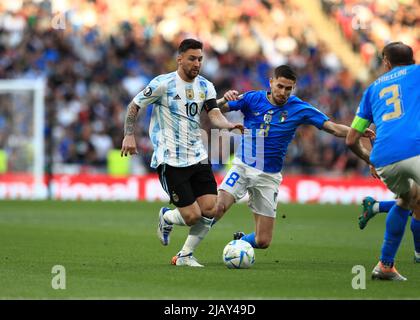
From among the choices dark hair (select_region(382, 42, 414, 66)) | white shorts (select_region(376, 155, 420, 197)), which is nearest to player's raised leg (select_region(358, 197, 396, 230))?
white shorts (select_region(376, 155, 420, 197))

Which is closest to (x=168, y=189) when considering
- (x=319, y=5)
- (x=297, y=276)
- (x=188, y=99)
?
(x=188, y=99)

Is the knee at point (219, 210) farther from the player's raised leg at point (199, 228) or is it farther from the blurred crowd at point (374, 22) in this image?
the blurred crowd at point (374, 22)

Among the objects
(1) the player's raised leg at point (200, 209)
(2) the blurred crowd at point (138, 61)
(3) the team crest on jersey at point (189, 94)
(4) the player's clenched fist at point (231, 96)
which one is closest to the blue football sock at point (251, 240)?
(1) the player's raised leg at point (200, 209)

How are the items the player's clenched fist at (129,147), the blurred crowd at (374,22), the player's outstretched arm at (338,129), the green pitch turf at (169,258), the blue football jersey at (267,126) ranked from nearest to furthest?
the green pitch turf at (169,258), the player's clenched fist at (129,147), the player's outstretched arm at (338,129), the blue football jersey at (267,126), the blurred crowd at (374,22)

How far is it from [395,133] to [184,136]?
269 centimetres

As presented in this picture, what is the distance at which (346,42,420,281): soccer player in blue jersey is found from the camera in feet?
28.6

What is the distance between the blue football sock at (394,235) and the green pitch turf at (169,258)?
31 centimetres

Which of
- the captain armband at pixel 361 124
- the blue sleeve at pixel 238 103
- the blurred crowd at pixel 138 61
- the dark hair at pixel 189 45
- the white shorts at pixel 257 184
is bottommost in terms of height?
the white shorts at pixel 257 184

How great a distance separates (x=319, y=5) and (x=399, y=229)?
23932 millimetres

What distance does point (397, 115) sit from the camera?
8.79m

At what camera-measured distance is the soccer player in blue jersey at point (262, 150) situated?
444 inches

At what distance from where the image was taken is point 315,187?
27688 millimetres

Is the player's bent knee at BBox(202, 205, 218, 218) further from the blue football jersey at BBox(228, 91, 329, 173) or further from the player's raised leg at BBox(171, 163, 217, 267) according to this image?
the blue football jersey at BBox(228, 91, 329, 173)

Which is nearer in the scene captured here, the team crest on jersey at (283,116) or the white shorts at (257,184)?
the team crest on jersey at (283,116)
